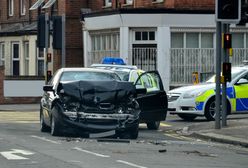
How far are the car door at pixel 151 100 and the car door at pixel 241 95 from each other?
3395 millimetres

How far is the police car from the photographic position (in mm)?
23609

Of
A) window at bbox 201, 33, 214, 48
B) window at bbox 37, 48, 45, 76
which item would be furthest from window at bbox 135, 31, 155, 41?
window at bbox 37, 48, 45, 76

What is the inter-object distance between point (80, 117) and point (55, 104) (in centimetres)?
71

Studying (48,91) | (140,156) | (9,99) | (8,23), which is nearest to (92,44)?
(9,99)

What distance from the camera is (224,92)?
20.8m

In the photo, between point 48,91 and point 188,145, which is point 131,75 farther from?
point 188,145

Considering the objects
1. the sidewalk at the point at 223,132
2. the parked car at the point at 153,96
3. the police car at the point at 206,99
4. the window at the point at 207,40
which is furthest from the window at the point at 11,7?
the sidewalk at the point at 223,132

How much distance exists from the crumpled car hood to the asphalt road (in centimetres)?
91

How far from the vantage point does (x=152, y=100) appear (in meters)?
20.8

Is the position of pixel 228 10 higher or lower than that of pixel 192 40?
higher

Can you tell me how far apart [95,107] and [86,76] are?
1.78 metres

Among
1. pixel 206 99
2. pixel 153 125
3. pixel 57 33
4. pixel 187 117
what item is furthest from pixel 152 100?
pixel 57 33

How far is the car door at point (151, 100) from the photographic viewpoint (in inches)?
814

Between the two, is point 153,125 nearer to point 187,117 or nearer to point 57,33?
point 187,117
